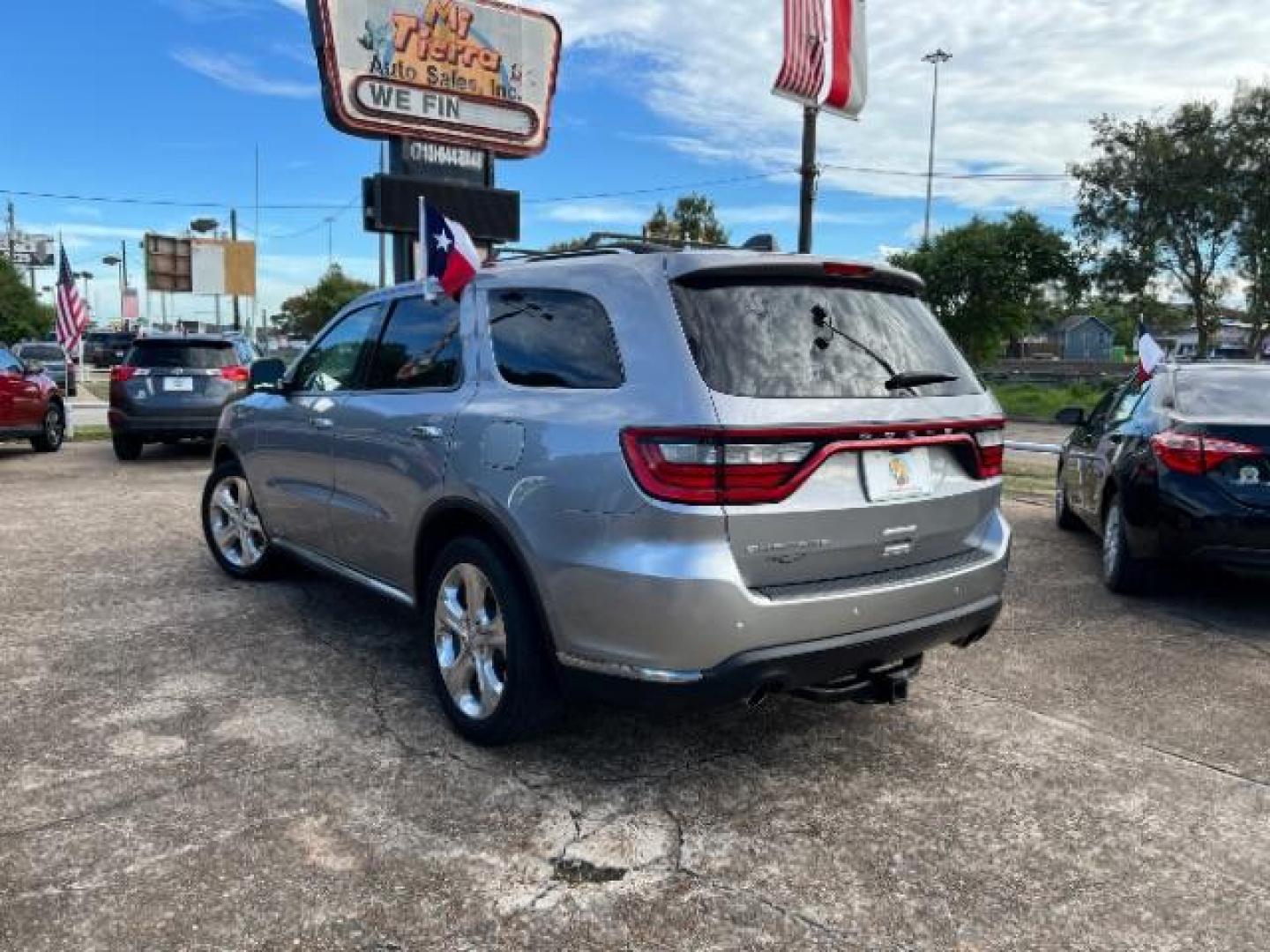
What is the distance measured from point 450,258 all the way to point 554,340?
0.93 m

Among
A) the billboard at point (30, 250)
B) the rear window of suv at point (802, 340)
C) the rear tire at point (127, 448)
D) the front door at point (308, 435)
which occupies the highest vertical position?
A: the billboard at point (30, 250)

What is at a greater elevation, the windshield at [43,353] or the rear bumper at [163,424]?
the windshield at [43,353]

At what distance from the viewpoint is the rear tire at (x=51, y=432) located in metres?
13.1

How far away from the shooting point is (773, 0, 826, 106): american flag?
12.5 m

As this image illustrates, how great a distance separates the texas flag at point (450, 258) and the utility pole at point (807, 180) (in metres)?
10.1

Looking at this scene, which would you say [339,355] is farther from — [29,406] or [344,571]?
[29,406]

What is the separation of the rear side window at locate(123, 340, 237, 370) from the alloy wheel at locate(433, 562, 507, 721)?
9899mm

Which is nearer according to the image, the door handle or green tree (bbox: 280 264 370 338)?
the door handle

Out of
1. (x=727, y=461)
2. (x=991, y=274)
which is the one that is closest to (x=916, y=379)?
(x=727, y=461)

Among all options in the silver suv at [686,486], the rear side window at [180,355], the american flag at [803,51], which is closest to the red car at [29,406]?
the rear side window at [180,355]

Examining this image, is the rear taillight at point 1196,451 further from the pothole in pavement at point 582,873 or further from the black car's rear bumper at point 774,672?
the pothole in pavement at point 582,873

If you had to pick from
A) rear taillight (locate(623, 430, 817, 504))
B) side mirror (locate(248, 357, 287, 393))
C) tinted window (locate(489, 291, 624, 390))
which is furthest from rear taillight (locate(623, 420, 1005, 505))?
side mirror (locate(248, 357, 287, 393))

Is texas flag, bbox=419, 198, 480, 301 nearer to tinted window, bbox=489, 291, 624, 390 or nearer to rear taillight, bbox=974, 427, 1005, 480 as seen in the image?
tinted window, bbox=489, 291, 624, 390

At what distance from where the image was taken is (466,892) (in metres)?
2.75
